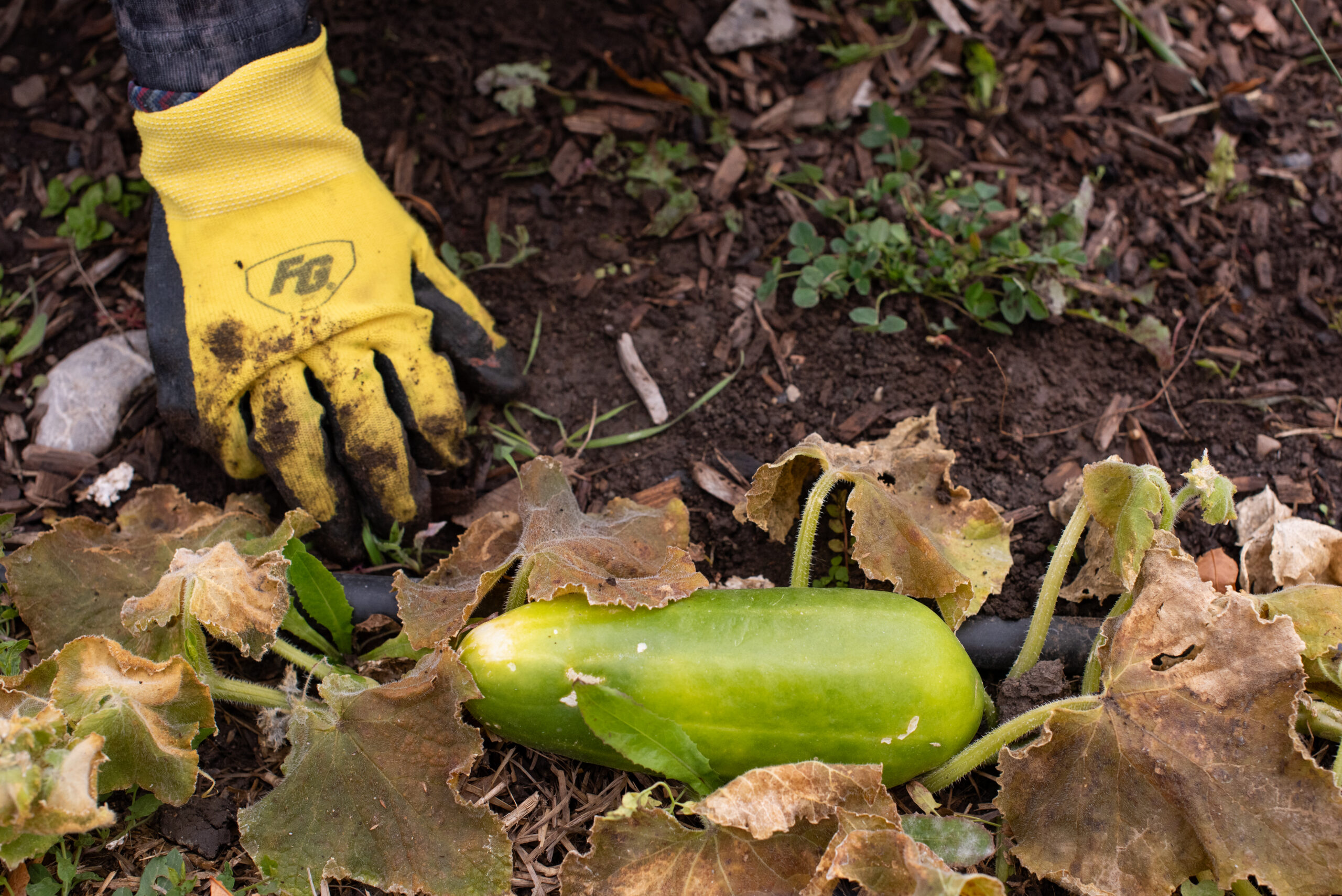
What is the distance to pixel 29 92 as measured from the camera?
358cm

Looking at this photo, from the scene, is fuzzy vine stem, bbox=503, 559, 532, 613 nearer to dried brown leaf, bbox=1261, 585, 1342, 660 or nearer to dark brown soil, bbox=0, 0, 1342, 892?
dark brown soil, bbox=0, 0, 1342, 892

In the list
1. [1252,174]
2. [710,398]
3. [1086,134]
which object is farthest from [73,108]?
[1252,174]

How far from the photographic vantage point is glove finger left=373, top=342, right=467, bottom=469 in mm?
2781

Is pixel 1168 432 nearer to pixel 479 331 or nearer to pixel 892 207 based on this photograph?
pixel 892 207

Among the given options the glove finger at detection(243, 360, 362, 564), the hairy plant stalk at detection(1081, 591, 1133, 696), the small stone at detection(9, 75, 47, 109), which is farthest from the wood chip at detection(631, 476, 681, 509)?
the small stone at detection(9, 75, 47, 109)

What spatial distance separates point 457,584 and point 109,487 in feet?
4.13

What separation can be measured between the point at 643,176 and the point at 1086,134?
1773 millimetres

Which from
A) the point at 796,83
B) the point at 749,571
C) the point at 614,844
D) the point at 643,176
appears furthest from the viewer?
the point at 796,83

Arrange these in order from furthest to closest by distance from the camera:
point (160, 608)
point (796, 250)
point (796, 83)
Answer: point (796, 83) < point (796, 250) < point (160, 608)

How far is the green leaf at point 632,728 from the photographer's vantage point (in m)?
2.08

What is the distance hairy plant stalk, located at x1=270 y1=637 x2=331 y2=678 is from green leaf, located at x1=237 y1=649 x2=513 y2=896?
193mm

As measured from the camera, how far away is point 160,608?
2162 millimetres

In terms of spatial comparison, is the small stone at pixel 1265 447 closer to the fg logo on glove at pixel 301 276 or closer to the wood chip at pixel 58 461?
the fg logo on glove at pixel 301 276

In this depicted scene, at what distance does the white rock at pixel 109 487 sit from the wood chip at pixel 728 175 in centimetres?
220
